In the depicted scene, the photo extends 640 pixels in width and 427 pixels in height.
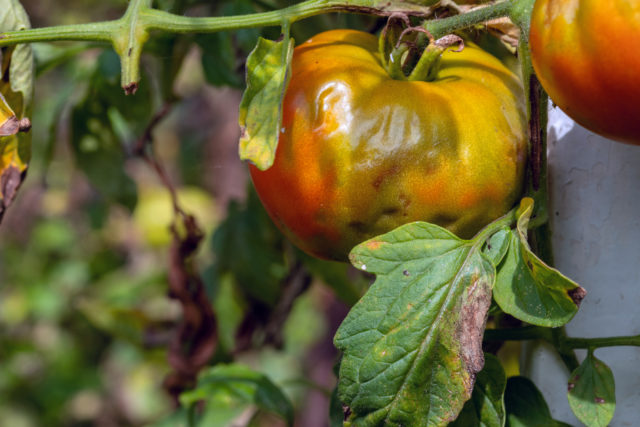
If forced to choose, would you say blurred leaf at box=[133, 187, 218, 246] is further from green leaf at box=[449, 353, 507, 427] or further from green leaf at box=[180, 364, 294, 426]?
green leaf at box=[449, 353, 507, 427]

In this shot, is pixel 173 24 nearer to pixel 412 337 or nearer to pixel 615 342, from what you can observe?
pixel 412 337

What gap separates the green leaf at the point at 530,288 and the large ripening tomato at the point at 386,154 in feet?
0.14

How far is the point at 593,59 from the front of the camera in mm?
429

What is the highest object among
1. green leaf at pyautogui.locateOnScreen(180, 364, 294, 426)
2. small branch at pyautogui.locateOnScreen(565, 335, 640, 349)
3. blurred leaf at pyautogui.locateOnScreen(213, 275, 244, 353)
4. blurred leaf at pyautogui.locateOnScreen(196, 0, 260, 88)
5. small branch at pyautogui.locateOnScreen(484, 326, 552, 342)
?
blurred leaf at pyautogui.locateOnScreen(196, 0, 260, 88)

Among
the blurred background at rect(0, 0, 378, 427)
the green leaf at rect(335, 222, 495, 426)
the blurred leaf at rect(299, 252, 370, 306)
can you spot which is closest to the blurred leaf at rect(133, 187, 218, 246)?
the blurred background at rect(0, 0, 378, 427)

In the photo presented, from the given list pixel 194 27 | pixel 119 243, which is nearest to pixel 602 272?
pixel 194 27

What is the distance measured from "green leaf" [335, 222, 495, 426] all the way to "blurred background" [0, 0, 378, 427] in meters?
0.44

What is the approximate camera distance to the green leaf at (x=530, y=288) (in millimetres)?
478

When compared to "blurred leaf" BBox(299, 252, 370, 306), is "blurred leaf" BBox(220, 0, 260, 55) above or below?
above

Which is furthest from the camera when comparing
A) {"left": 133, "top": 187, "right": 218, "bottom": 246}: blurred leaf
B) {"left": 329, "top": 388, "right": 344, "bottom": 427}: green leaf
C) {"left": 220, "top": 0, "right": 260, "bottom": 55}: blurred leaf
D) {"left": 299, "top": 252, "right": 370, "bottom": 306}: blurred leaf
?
{"left": 133, "top": 187, "right": 218, "bottom": 246}: blurred leaf

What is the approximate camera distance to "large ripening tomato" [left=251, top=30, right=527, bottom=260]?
53 centimetres

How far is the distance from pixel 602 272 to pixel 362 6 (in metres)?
0.30

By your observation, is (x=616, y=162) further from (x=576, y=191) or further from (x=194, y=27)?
(x=194, y=27)

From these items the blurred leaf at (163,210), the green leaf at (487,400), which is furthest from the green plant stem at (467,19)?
the blurred leaf at (163,210)
